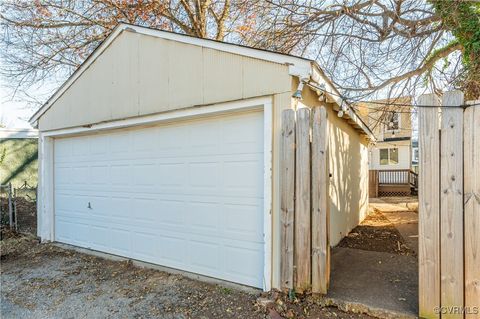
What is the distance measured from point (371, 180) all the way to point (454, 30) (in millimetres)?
11985

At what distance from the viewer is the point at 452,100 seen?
2.79 m

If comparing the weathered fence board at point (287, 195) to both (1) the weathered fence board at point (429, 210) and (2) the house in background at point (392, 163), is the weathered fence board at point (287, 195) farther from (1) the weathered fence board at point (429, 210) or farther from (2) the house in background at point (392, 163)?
(2) the house in background at point (392, 163)

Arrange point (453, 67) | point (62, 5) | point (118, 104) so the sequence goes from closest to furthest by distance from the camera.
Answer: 1. point (118, 104)
2. point (453, 67)
3. point (62, 5)

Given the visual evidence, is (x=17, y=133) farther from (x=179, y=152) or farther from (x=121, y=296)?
(x=121, y=296)

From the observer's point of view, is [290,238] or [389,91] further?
[389,91]

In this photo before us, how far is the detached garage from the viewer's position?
3828mm

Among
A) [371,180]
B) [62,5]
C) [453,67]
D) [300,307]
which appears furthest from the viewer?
[371,180]

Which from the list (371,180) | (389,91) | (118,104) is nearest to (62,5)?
(118,104)

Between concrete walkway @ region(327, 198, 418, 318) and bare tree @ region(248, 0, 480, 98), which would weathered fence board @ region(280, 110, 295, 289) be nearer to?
concrete walkway @ region(327, 198, 418, 318)

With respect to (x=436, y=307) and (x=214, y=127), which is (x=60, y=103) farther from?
(x=436, y=307)

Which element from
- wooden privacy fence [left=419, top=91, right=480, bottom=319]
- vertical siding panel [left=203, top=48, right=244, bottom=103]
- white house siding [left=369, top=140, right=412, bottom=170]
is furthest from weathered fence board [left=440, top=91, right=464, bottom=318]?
white house siding [left=369, top=140, right=412, bottom=170]

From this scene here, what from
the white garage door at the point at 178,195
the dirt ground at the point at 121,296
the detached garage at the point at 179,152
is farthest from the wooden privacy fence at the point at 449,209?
the white garage door at the point at 178,195

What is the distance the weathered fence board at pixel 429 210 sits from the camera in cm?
279

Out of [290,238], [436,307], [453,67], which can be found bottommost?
[436,307]
